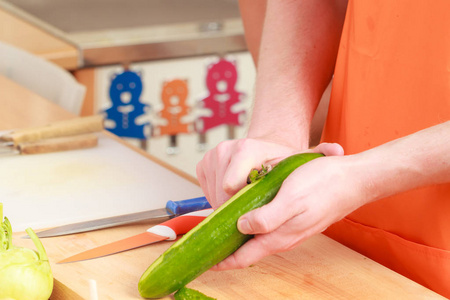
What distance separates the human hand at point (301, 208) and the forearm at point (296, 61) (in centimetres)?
31

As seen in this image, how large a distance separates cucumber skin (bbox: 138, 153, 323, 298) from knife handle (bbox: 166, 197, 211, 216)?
0.27m

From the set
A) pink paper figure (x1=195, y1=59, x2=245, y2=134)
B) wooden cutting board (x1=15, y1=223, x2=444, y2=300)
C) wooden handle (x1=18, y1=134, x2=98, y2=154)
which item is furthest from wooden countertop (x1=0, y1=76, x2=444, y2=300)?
pink paper figure (x1=195, y1=59, x2=245, y2=134)

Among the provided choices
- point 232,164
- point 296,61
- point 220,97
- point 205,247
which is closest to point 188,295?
point 205,247

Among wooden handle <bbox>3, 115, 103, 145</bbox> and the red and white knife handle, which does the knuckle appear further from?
wooden handle <bbox>3, 115, 103, 145</bbox>

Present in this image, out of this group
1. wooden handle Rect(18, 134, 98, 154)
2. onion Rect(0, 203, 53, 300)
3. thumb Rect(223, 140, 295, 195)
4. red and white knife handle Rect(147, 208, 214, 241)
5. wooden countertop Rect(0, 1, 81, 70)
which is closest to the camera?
onion Rect(0, 203, 53, 300)

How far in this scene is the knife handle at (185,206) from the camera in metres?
1.11

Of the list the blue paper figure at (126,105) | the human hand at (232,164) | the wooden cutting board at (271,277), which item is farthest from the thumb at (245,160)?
the blue paper figure at (126,105)

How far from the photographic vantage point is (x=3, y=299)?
771 mm

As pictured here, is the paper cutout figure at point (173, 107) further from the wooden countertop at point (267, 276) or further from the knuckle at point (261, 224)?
the knuckle at point (261, 224)

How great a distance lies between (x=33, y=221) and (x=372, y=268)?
566 millimetres

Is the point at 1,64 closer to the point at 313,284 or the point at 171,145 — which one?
the point at 171,145

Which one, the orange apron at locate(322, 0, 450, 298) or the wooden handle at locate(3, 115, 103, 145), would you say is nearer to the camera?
the orange apron at locate(322, 0, 450, 298)

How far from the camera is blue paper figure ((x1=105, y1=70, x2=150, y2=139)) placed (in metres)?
2.51

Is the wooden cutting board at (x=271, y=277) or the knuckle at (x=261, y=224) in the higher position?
the knuckle at (x=261, y=224)
